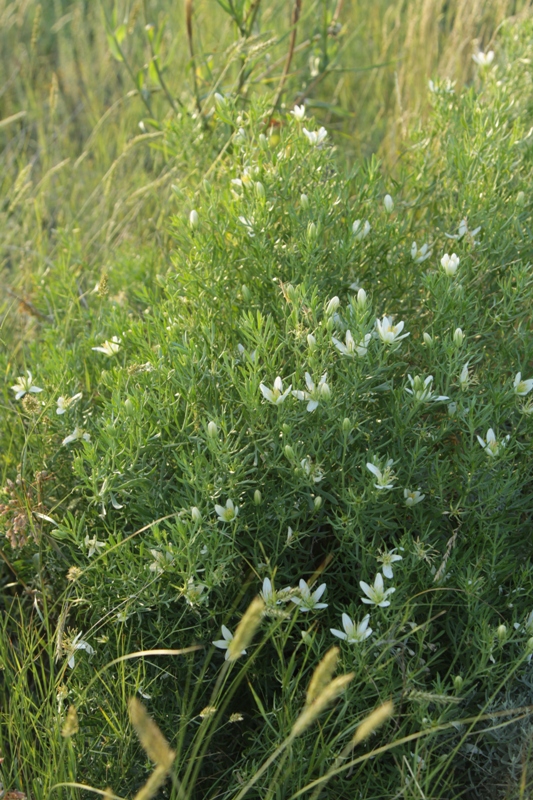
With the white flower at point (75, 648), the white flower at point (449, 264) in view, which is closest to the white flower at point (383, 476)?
the white flower at point (449, 264)

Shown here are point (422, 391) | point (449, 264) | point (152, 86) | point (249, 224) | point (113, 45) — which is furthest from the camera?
point (152, 86)

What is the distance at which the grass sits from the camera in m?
1.84

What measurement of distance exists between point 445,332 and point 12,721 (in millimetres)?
Result: 1507

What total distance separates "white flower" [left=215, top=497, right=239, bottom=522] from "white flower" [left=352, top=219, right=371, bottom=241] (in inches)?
34.5

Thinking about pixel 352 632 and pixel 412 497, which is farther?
pixel 412 497

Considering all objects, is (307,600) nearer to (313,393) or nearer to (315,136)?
(313,393)

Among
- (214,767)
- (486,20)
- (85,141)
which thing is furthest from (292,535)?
(486,20)

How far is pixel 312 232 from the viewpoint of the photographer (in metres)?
2.12

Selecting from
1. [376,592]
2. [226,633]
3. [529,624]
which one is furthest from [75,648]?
[529,624]

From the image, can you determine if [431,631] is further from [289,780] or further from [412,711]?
[289,780]

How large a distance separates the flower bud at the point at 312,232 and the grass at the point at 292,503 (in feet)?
0.12

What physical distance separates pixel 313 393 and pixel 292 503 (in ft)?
0.99

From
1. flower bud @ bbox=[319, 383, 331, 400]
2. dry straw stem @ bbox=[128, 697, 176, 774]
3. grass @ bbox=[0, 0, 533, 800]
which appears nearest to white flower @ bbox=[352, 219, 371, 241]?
grass @ bbox=[0, 0, 533, 800]

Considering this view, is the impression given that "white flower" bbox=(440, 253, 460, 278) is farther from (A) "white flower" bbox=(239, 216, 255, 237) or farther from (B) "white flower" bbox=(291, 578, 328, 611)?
(B) "white flower" bbox=(291, 578, 328, 611)
